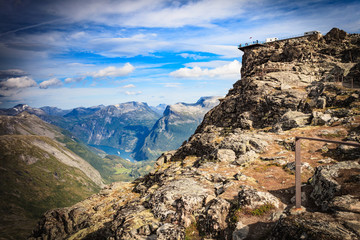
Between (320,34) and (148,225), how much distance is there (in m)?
80.8

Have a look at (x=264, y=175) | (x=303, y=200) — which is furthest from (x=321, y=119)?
(x=303, y=200)

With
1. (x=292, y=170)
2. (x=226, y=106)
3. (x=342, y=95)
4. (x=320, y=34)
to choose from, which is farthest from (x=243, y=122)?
(x=320, y=34)

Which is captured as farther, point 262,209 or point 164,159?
point 164,159

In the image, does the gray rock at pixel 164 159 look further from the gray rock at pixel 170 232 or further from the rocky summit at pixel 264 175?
the gray rock at pixel 170 232

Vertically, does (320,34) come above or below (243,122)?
above

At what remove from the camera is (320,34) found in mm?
65250

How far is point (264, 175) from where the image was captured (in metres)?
22.2

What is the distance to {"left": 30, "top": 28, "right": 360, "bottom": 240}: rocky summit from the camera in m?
13.0

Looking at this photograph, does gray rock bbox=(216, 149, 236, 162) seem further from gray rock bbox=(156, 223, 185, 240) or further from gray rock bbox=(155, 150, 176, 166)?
gray rock bbox=(155, 150, 176, 166)

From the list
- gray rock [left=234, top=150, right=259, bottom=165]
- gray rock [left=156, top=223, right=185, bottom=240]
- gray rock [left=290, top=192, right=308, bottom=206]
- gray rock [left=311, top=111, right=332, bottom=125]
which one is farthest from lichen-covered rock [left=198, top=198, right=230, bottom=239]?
gray rock [left=311, top=111, right=332, bottom=125]

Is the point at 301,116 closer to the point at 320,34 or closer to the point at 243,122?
the point at 243,122

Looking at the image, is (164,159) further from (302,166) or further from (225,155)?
(302,166)

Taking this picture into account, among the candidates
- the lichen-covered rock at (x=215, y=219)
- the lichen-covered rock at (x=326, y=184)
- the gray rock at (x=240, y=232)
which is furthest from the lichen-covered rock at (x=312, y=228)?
the lichen-covered rock at (x=215, y=219)

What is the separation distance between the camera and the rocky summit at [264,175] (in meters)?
13.0
